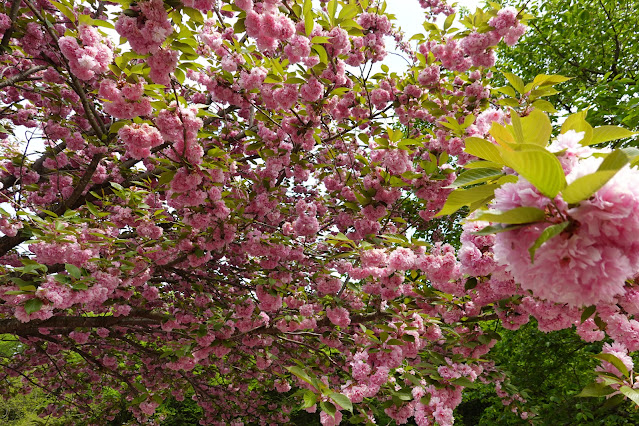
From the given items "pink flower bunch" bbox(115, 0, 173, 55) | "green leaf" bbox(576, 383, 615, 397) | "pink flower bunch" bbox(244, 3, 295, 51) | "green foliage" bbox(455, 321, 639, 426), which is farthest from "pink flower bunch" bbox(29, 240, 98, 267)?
"green foliage" bbox(455, 321, 639, 426)

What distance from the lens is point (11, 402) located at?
37.4ft

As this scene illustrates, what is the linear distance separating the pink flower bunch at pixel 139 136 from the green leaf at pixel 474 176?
6.80 feet

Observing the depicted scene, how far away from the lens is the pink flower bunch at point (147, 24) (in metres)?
1.92

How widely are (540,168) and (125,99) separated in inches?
95.3

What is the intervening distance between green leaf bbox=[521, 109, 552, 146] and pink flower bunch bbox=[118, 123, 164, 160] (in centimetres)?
223

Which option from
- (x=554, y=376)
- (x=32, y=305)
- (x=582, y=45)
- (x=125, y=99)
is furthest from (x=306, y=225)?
(x=582, y=45)

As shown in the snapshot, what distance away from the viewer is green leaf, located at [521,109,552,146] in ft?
3.23

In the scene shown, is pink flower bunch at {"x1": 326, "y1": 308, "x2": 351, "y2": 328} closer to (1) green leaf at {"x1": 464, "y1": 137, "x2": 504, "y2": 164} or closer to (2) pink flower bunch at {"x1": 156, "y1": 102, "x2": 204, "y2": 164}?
(2) pink flower bunch at {"x1": 156, "y1": 102, "x2": 204, "y2": 164}

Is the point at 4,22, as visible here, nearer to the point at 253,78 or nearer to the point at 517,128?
the point at 253,78

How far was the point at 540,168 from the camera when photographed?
0.76 m

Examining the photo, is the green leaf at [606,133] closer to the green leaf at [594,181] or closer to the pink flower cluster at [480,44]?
the green leaf at [594,181]

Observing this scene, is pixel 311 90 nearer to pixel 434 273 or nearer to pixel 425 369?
pixel 434 273

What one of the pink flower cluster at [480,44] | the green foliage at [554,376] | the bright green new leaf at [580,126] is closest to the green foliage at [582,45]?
the pink flower cluster at [480,44]

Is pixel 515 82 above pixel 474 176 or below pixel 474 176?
above
